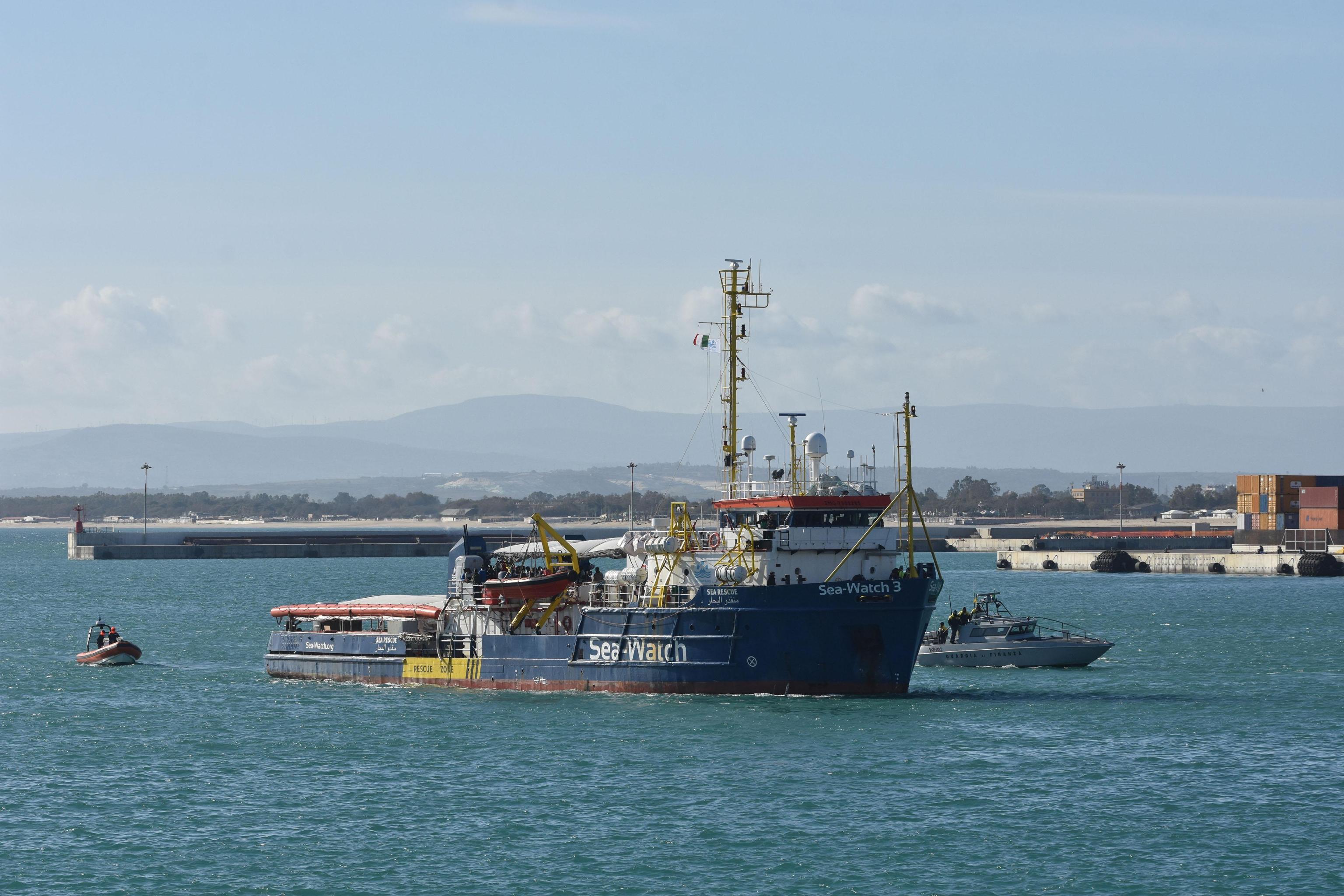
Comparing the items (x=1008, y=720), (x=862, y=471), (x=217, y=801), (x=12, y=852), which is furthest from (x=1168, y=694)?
(x=12, y=852)

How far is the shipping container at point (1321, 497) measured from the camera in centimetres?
14362

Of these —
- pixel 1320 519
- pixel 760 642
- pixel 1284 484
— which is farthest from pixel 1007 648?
pixel 1284 484

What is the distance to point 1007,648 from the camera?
2504 inches

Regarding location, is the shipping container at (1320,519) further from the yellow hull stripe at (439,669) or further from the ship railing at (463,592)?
the yellow hull stripe at (439,669)

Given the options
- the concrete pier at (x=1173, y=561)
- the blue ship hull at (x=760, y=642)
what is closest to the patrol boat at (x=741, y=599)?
the blue ship hull at (x=760, y=642)

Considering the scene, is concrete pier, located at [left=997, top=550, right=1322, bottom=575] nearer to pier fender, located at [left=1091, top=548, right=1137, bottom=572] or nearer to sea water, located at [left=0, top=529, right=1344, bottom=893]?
pier fender, located at [left=1091, top=548, right=1137, bottom=572]

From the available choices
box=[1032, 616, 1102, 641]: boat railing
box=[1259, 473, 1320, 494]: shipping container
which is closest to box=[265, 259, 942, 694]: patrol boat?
box=[1032, 616, 1102, 641]: boat railing

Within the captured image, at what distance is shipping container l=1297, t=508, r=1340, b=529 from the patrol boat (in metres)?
103

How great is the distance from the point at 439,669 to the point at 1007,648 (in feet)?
72.6

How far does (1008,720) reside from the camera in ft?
158

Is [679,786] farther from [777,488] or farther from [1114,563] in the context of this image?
[1114,563]

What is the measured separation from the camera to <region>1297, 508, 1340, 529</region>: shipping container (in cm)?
14450

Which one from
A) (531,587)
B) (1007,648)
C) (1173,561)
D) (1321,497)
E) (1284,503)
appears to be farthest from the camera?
(1284,503)

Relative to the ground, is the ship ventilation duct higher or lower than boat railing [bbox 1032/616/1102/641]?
higher
